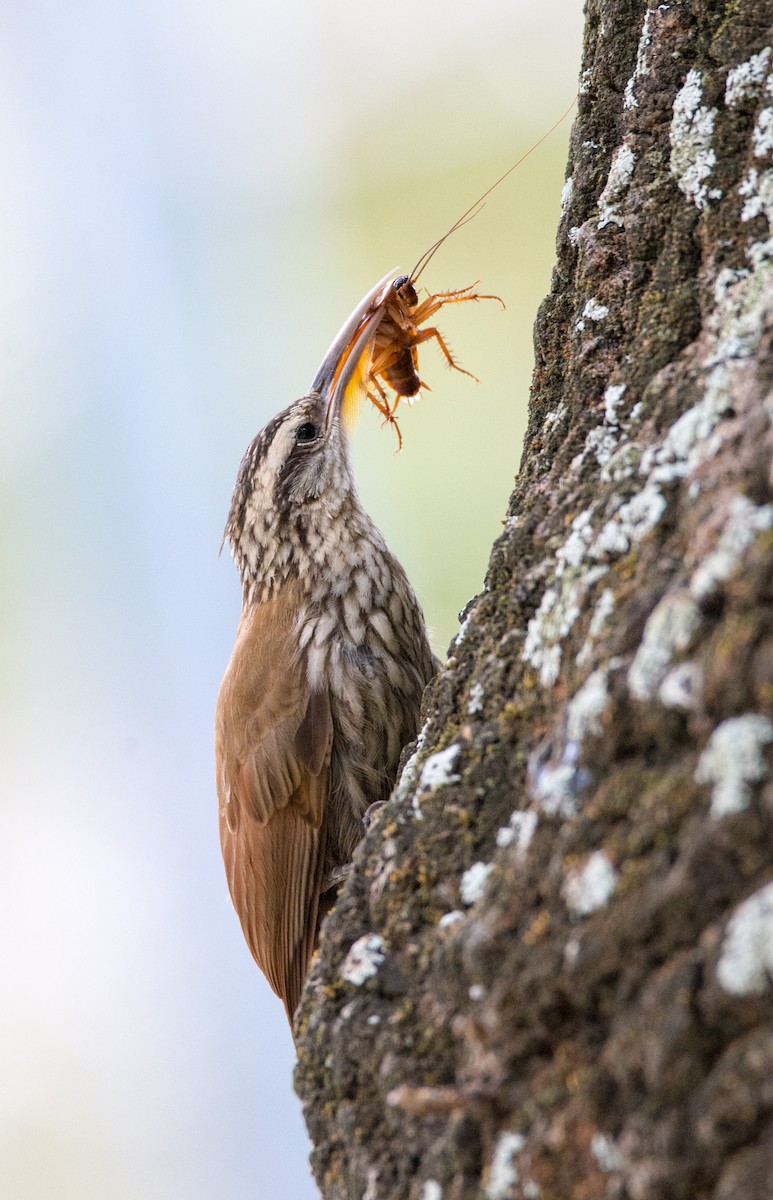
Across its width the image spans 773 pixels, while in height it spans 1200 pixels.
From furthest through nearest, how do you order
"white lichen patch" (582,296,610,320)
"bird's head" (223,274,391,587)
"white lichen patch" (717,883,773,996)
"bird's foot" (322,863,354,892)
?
"bird's head" (223,274,391,587) → "bird's foot" (322,863,354,892) → "white lichen patch" (582,296,610,320) → "white lichen patch" (717,883,773,996)

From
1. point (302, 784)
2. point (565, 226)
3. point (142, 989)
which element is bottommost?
point (302, 784)

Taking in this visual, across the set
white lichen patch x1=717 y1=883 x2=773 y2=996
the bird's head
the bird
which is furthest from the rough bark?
the bird's head

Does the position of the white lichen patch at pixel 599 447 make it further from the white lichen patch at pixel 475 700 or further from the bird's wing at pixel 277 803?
the bird's wing at pixel 277 803

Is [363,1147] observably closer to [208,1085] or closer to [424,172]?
[424,172]

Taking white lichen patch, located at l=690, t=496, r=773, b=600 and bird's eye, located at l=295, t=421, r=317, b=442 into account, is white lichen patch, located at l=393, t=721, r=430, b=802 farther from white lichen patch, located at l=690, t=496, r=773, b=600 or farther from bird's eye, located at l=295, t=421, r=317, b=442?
bird's eye, located at l=295, t=421, r=317, b=442

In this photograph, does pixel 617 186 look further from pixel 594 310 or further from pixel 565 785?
pixel 565 785

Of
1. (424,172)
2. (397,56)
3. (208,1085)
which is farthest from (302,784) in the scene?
(208,1085)

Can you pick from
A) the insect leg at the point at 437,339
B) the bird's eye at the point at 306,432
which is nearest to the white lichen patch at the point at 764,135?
the insect leg at the point at 437,339
